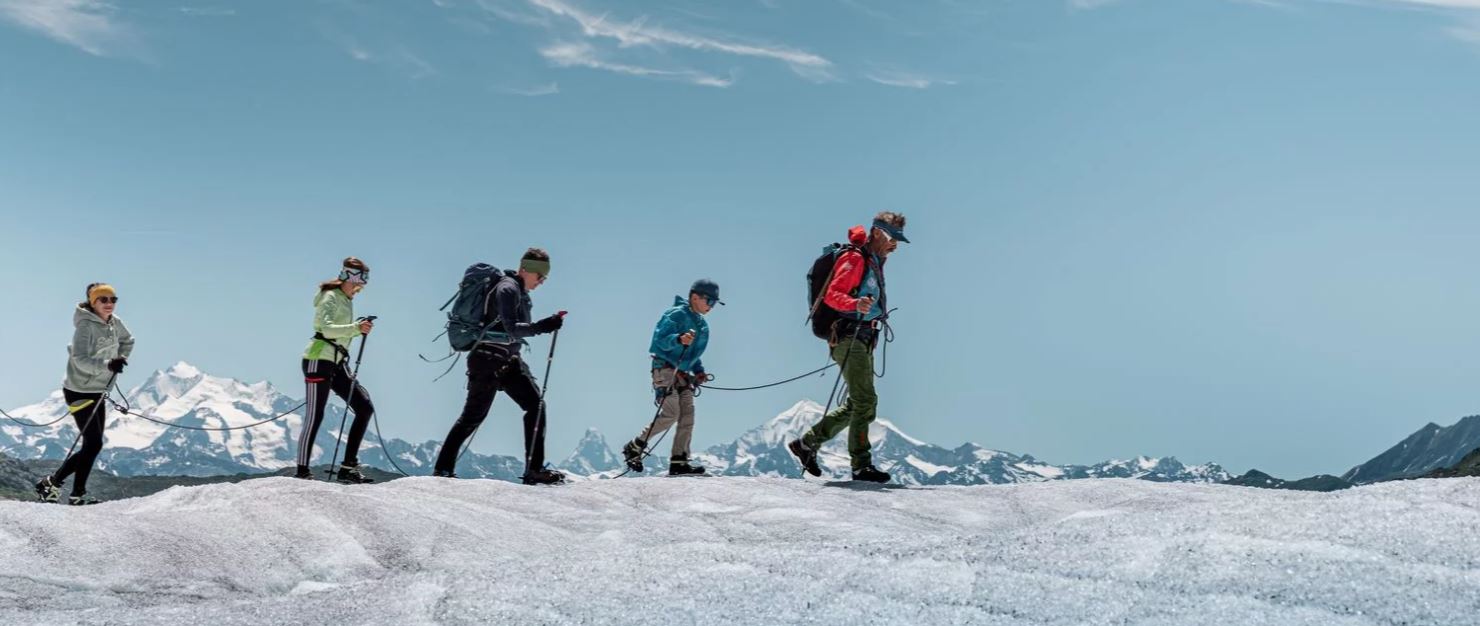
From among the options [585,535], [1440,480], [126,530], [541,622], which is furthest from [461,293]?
[1440,480]

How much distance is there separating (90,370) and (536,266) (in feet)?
17.6

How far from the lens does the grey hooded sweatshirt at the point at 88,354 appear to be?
46.9ft

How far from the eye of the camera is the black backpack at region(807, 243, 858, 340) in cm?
1396

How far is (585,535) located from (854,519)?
239 cm

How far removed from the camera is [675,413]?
50.5 ft

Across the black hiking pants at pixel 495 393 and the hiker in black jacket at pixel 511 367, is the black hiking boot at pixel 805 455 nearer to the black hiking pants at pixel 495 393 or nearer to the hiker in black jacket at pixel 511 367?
the hiker in black jacket at pixel 511 367

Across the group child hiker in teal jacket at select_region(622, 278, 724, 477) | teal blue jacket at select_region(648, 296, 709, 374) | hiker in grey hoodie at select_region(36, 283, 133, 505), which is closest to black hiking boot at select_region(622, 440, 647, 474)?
child hiker in teal jacket at select_region(622, 278, 724, 477)

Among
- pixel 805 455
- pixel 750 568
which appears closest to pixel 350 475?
pixel 805 455

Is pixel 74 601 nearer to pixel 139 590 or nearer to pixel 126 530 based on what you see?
pixel 139 590

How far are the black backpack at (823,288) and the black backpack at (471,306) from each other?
3666mm

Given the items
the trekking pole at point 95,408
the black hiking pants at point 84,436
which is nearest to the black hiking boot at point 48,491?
the black hiking pants at point 84,436

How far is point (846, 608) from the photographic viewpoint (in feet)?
18.1

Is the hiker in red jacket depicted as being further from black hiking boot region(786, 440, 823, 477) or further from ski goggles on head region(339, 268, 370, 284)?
ski goggles on head region(339, 268, 370, 284)

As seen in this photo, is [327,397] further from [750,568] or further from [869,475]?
[750,568]
